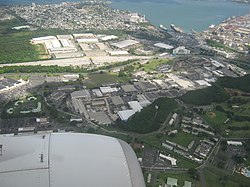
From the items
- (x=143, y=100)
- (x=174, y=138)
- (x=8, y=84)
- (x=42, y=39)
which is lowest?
(x=143, y=100)

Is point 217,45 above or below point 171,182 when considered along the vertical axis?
below

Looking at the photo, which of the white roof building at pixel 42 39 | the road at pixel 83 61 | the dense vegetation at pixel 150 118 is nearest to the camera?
the dense vegetation at pixel 150 118

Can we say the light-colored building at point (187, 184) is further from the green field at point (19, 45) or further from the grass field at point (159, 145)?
the green field at point (19, 45)

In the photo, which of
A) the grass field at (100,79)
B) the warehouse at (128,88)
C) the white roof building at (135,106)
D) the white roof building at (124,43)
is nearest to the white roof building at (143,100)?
the white roof building at (135,106)

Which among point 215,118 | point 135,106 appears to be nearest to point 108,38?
point 135,106

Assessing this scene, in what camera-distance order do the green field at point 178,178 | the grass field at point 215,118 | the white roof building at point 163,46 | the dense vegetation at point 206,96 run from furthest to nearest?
the white roof building at point 163,46, the dense vegetation at point 206,96, the grass field at point 215,118, the green field at point 178,178

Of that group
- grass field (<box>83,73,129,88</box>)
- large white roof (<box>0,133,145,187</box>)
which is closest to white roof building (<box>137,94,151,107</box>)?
grass field (<box>83,73,129,88</box>)

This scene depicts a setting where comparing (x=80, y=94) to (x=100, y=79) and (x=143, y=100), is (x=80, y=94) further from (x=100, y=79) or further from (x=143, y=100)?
(x=143, y=100)

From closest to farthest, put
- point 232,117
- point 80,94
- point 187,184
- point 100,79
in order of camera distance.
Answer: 1. point 187,184
2. point 232,117
3. point 80,94
4. point 100,79
